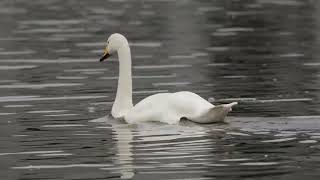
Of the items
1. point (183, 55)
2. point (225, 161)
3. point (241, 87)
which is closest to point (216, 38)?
point (183, 55)

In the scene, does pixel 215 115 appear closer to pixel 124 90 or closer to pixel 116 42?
pixel 124 90

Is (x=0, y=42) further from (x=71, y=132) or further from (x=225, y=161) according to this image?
(x=225, y=161)

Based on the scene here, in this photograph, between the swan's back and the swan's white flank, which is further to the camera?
the swan's back

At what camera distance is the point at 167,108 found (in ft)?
61.0

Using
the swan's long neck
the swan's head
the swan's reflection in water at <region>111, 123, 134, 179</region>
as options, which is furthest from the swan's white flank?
the swan's head

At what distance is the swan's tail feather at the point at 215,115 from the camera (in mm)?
17844

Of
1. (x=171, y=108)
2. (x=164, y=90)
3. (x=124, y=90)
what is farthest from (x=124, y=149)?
(x=164, y=90)

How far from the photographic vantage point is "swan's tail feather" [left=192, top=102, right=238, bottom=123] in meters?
17.8

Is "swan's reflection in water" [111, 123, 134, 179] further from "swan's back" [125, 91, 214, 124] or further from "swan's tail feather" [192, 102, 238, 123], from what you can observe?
"swan's tail feather" [192, 102, 238, 123]

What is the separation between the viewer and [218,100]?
21469mm

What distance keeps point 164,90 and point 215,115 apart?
198 inches

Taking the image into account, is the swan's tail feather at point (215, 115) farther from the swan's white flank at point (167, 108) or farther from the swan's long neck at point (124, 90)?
the swan's long neck at point (124, 90)

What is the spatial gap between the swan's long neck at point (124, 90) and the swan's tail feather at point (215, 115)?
2.00m

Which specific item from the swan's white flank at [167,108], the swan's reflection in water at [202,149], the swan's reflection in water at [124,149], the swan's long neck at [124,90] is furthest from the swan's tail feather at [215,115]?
the swan's long neck at [124,90]
